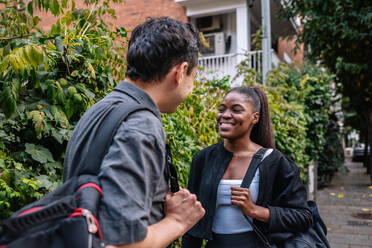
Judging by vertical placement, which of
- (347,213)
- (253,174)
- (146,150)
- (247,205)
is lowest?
(347,213)

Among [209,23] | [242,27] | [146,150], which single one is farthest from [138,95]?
[209,23]

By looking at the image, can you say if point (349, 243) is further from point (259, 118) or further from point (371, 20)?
point (371, 20)

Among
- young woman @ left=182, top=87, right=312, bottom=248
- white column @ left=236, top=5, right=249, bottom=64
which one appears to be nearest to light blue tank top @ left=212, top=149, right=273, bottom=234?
young woman @ left=182, top=87, right=312, bottom=248

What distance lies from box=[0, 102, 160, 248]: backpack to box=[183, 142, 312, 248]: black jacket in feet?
4.40

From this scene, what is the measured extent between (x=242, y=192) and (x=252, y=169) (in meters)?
0.21

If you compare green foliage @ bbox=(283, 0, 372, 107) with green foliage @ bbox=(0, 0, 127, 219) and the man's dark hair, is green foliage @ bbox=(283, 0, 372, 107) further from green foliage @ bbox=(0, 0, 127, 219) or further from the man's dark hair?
the man's dark hair

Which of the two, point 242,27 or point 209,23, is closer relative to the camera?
point 242,27

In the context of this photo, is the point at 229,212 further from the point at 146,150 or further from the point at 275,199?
the point at 146,150

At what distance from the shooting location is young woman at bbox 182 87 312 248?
215cm

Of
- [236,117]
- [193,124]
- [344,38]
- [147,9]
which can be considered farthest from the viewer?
[147,9]

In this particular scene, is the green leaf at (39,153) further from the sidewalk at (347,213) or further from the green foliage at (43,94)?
the sidewalk at (347,213)

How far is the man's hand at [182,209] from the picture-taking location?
1.28 m

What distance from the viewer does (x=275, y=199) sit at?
7.39ft

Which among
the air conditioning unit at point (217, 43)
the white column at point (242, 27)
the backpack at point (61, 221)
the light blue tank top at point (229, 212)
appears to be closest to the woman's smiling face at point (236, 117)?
the light blue tank top at point (229, 212)
